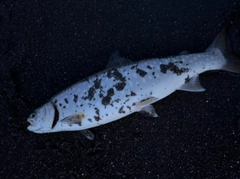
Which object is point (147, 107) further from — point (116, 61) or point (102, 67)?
point (102, 67)

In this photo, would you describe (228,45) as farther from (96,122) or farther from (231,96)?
(96,122)

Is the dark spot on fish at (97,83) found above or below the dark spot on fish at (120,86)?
above

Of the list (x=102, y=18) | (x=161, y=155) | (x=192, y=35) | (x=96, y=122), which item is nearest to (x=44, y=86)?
(x=96, y=122)

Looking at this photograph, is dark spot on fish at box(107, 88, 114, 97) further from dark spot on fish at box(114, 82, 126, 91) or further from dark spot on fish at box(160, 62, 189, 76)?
dark spot on fish at box(160, 62, 189, 76)

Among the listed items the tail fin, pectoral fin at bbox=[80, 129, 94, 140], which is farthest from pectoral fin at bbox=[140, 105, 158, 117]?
the tail fin

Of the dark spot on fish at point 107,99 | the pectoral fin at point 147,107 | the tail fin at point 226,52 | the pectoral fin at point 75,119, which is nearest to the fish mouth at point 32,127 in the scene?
the pectoral fin at point 75,119

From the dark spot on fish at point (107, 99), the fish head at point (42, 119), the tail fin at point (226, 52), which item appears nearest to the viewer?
the dark spot on fish at point (107, 99)

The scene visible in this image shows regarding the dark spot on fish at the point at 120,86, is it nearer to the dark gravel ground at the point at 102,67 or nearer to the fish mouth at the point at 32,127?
the dark gravel ground at the point at 102,67
